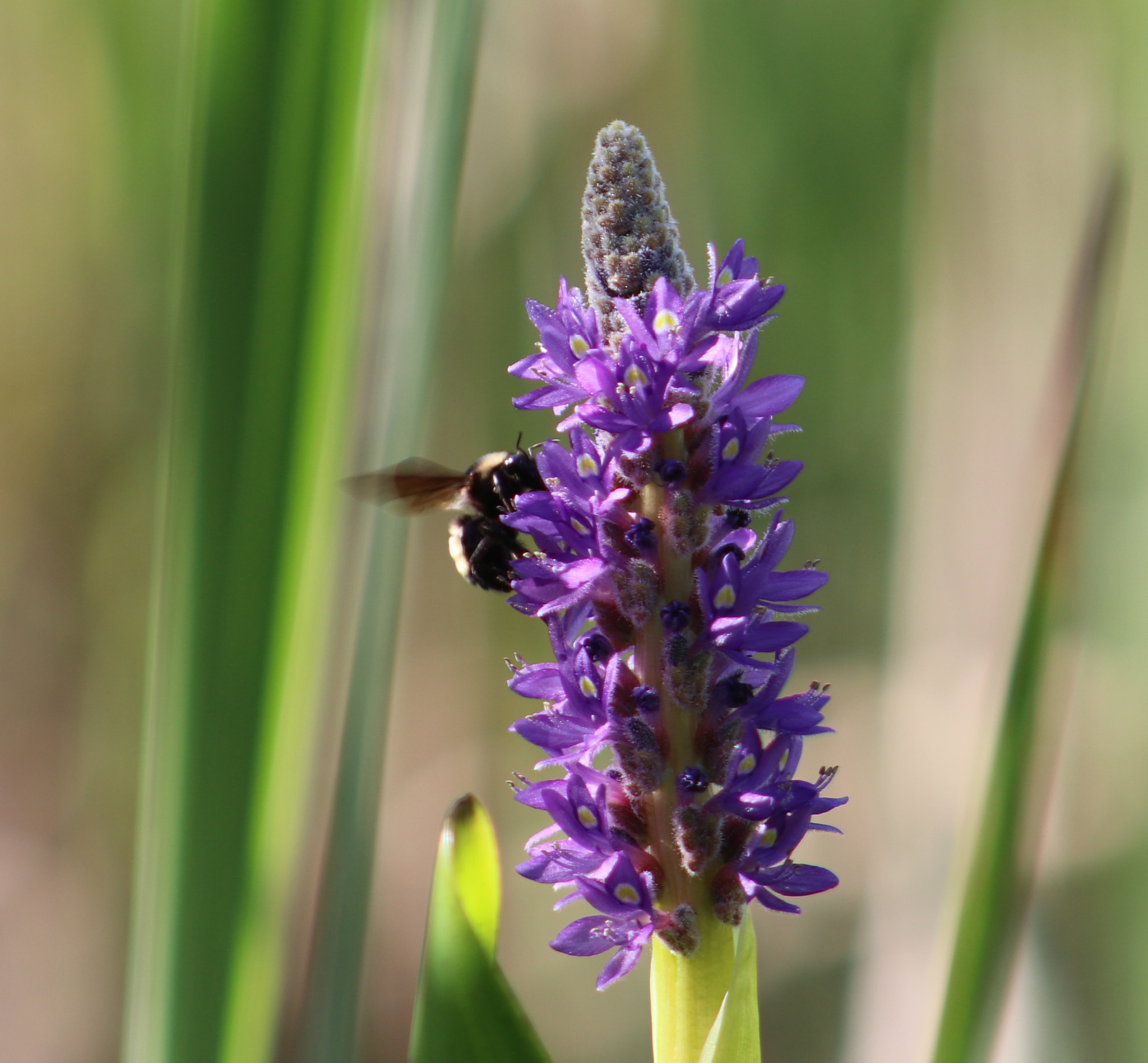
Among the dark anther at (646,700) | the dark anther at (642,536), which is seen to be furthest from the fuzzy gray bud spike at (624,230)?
the dark anther at (646,700)

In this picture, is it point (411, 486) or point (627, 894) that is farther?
point (411, 486)

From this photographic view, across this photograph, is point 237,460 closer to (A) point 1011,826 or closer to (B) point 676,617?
(B) point 676,617

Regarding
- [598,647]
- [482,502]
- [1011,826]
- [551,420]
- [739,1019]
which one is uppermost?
[551,420]

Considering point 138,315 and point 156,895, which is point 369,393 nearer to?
point 156,895

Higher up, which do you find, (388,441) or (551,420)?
(551,420)

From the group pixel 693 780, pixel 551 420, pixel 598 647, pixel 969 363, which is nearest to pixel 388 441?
pixel 598 647

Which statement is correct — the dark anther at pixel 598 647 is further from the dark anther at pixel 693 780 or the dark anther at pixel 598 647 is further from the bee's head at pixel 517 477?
the bee's head at pixel 517 477

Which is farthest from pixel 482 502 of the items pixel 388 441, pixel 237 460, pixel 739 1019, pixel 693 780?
pixel 739 1019

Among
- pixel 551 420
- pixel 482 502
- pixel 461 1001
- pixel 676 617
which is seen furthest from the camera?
pixel 551 420

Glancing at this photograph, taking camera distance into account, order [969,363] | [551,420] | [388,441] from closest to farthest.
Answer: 1. [388,441]
2. [969,363]
3. [551,420]
